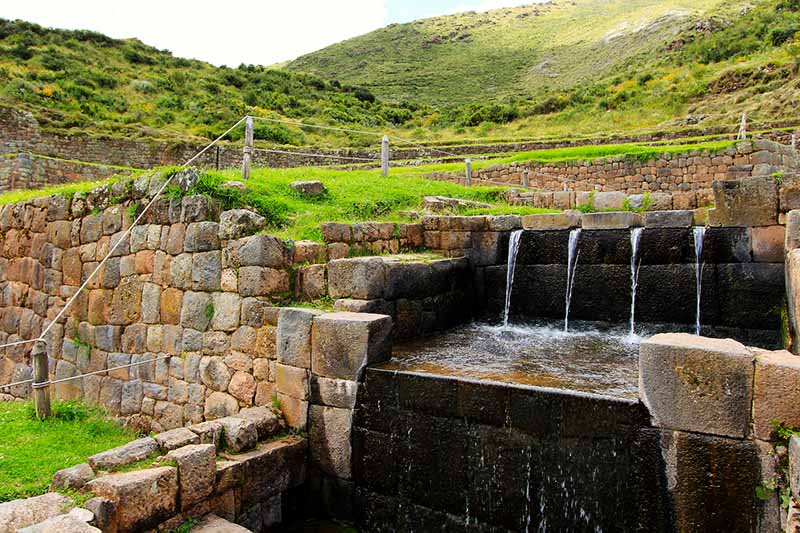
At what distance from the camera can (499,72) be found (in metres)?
73.4

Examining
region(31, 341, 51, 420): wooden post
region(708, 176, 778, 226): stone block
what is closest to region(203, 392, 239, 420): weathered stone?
region(31, 341, 51, 420): wooden post

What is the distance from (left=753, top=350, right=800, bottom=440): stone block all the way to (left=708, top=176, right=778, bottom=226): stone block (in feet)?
13.9

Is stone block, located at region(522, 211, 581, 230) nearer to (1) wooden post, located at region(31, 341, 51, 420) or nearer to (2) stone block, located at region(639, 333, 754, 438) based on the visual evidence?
(2) stone block, located at region(639, 333, 754, 438)

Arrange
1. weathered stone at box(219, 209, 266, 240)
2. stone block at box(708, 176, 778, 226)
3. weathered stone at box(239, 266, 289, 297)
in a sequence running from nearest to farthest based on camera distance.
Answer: weathered stone at box(239, 266, 289, 297)
weathered stone at box(219, 209, 266, 240)
stone block at box(708, 176, 778, 226)

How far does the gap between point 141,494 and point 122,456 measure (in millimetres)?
566

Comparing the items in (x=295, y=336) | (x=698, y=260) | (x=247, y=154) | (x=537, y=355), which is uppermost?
(x=247, y=154)

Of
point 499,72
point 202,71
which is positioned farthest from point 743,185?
point 499,72

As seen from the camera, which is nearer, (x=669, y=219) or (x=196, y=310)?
(x=196, y=310)

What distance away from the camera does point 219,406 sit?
6.70 m

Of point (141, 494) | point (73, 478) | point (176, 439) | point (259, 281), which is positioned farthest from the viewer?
point (259, 281)

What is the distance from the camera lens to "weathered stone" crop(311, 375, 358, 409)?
18.4ft

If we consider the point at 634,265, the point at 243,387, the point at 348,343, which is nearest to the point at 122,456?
the point at 243,387

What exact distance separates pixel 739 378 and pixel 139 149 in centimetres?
2916

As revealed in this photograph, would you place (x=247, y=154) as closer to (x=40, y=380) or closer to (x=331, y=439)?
(x=40, y=380)
